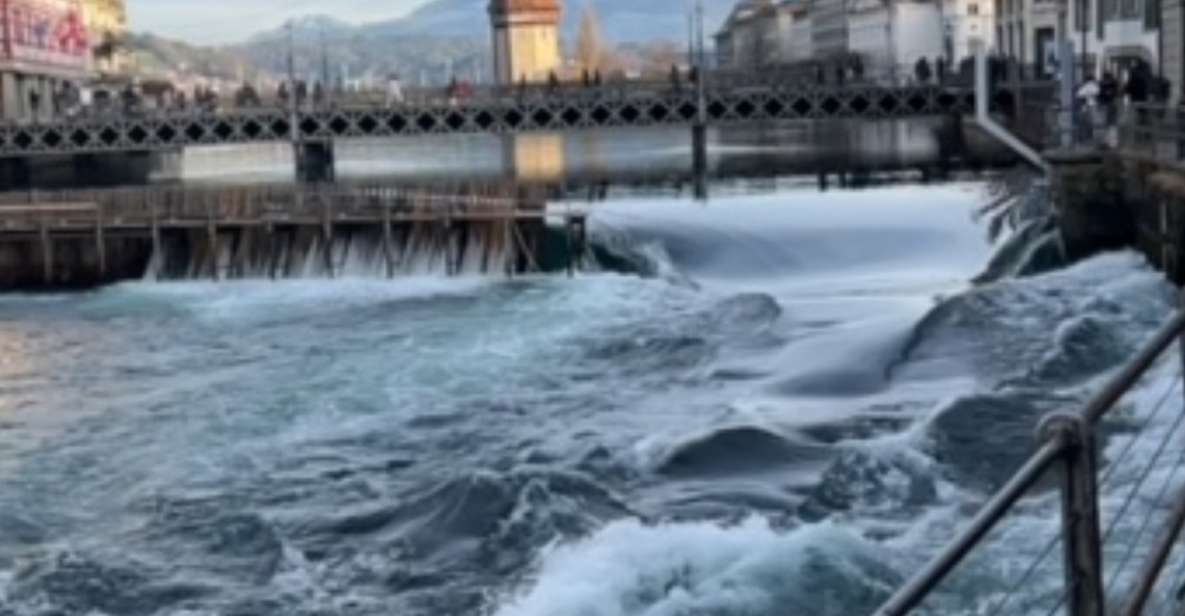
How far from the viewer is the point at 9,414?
2816 cm

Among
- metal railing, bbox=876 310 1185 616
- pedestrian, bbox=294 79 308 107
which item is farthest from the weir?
metal railing, bbox=876 310 1185 616

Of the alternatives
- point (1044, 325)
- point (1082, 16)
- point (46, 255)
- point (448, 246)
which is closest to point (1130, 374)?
point (1044, 325)

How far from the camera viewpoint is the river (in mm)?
15117

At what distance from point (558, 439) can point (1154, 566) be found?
1703 centimetres

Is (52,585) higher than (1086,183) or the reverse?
the reverse

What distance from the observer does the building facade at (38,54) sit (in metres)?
101

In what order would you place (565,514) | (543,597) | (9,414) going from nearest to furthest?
1. (543,597)
2. (565,514)
3. (9,414)

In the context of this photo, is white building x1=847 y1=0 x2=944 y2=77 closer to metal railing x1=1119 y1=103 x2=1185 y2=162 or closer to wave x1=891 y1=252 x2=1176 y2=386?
metal railing x1=1119 y1=103 x2=1185 y2=162

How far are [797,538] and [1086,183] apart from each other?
23173 millimetres

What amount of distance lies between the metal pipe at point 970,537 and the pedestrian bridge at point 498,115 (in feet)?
219

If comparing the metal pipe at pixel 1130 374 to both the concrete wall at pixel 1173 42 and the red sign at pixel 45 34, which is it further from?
the red sign at pixel 45 34

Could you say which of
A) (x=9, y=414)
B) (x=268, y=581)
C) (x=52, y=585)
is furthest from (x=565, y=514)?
(x=9, y=414)

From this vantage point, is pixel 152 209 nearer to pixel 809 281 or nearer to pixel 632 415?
pixel 809 281

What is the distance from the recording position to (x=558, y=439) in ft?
71.5
